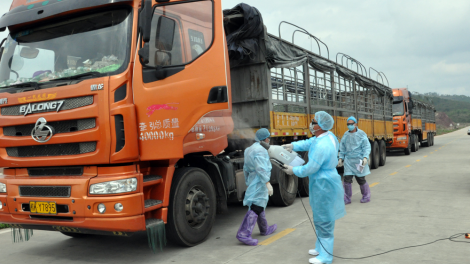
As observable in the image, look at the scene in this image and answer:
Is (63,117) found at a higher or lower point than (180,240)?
higher

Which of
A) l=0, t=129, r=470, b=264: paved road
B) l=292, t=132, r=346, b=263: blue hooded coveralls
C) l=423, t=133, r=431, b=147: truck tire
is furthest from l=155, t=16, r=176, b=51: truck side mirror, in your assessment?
l=423, t=133, r=431, b=147: truck tire

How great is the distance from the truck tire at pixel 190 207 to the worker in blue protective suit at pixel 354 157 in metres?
3.67

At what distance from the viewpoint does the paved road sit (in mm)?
4590

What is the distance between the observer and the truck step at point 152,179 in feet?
14.5

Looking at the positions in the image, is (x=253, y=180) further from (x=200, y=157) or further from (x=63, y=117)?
(x=63, y=117)

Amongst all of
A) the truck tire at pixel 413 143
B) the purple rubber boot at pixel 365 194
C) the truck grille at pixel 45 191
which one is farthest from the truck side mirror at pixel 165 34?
the truck tire at pixel 413 143

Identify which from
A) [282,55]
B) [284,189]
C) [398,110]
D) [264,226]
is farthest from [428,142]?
[264,226]

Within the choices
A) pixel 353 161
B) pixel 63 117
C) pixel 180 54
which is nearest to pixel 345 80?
pixel 353 161

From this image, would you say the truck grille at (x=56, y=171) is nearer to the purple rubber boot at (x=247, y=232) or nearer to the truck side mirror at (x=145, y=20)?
the truck side mirror at (x=145, y=20)

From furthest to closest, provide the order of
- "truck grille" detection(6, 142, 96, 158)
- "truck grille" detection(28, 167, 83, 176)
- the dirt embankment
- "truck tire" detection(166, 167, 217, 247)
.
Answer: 1. the dirt embankment
2. "truck tire" detection(166, 167, 217, 247)
3. "truck grille" detection(28, 167, 83, 176)
4. "truck grille" detection(6, 142, 96, 158)

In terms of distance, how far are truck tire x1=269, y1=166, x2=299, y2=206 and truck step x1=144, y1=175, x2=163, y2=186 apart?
9.61ft

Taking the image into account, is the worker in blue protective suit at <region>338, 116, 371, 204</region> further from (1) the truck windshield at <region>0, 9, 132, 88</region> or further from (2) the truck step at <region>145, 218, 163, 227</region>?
(1) the truck windshield at <region>0, 9, 132, 88</region>

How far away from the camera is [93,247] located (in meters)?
5.54

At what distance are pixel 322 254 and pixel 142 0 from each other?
3.40 m
